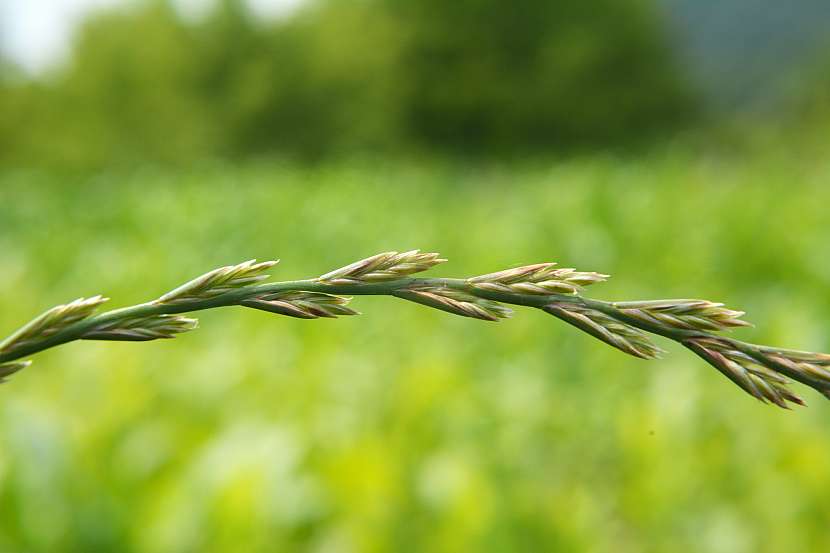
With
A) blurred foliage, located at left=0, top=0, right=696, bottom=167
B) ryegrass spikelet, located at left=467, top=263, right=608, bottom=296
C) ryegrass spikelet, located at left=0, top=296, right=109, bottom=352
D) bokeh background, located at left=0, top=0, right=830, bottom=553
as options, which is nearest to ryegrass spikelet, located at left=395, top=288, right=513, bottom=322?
ryegrass spikelet, located at left=467, top=263, right=608, bottom=296

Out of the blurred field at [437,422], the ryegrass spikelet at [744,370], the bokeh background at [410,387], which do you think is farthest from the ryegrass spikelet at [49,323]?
the blurred field at [437,422]

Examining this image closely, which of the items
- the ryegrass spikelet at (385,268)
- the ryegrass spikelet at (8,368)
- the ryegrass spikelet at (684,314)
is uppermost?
the ryegrass spikelet at (385,268)

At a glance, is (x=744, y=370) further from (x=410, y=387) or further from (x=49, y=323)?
(x=410, y=387)

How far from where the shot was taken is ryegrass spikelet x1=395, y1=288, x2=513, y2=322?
1.29ft

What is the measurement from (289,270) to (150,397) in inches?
206

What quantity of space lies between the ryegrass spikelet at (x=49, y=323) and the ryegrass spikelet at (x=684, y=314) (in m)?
0.23

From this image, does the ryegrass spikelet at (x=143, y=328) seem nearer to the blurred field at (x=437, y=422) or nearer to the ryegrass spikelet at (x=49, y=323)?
the ryegrass spikelet at (x=49, y=323)

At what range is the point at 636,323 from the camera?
0.43 m

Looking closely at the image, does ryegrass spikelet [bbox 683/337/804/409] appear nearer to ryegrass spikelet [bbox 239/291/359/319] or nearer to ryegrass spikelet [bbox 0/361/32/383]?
ryegrass spikelet [bbox 239/291/359/319]

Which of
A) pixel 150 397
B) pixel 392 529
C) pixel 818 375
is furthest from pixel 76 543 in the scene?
pixel 818 375

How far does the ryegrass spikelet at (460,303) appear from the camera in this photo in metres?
0.39

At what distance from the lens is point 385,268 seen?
418 mm

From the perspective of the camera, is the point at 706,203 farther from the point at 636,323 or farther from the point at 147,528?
the point at 636,323

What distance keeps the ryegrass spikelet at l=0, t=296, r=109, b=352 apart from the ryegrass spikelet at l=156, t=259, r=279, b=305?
3cm
